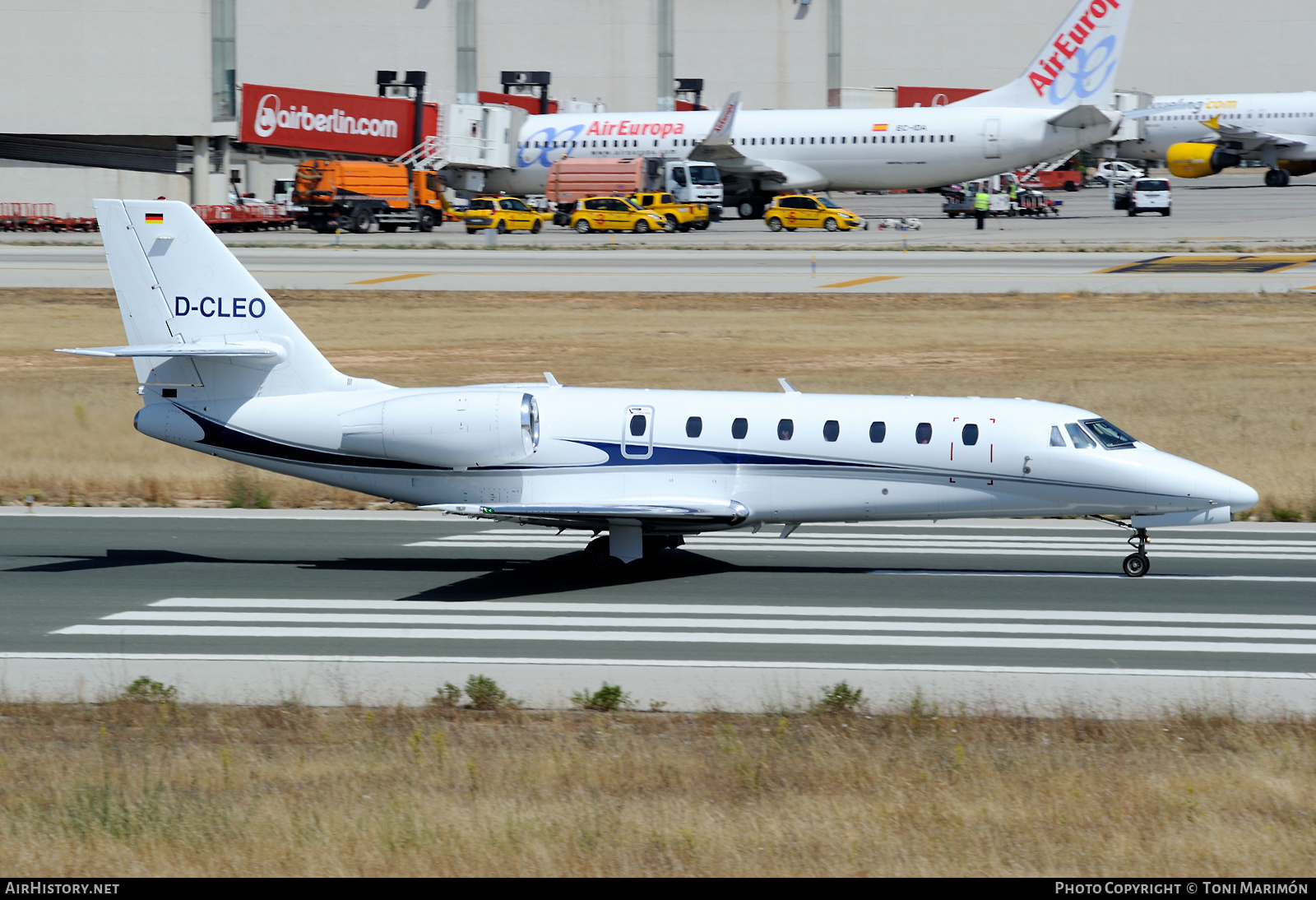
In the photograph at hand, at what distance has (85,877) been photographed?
29.6 feet

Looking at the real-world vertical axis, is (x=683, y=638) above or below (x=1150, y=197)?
below

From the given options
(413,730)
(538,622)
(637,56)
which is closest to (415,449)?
(538,622)

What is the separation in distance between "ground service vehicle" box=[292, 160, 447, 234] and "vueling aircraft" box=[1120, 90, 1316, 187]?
51.0 m

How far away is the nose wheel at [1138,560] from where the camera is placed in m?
20.2

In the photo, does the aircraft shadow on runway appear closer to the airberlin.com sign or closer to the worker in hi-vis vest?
the worker in hi-vis vest

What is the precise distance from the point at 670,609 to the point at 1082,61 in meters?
69.2

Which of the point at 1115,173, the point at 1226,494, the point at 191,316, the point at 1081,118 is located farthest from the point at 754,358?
the point at 1115,173

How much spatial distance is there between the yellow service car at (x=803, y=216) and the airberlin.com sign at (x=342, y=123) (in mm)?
30859

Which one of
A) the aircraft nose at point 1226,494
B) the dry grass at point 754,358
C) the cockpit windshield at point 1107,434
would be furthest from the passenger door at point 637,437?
the dry grass at point 754,358

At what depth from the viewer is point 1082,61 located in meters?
79.4

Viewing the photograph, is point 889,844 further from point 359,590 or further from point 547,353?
point 547,353

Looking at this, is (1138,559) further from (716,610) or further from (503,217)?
(503,217)

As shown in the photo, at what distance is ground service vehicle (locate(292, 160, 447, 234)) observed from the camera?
77.6 metres

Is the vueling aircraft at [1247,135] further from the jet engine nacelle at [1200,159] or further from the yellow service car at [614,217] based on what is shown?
the yellow service car at [614,217]
